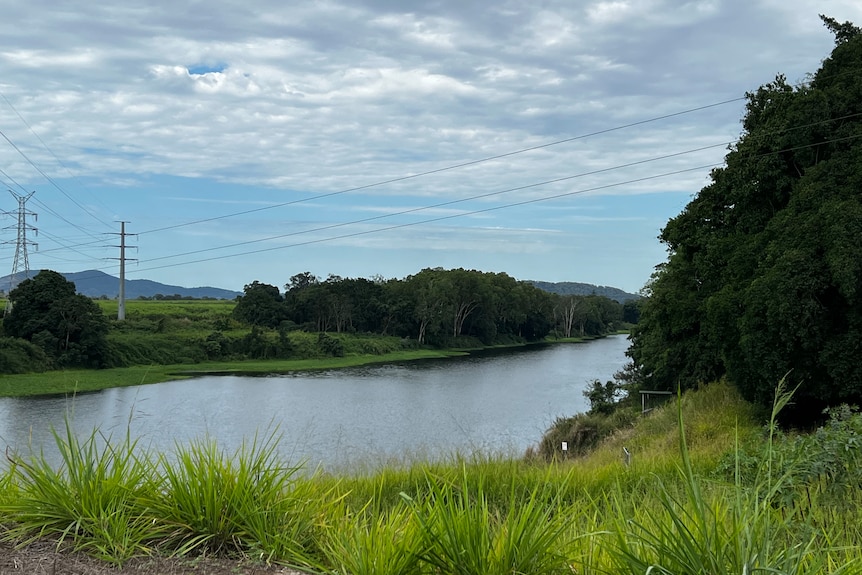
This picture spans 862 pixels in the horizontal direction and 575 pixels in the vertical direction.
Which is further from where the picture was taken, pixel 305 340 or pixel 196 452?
pixel 305 340

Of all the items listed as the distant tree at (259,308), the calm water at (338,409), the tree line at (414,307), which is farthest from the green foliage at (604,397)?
the distant tree at (259,308)

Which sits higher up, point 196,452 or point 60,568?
point 196,452

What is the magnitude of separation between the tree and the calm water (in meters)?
7.32

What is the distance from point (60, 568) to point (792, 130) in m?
18.3

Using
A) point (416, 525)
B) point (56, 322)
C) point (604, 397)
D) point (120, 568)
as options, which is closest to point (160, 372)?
point (56, 322)

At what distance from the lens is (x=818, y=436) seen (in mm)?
6441

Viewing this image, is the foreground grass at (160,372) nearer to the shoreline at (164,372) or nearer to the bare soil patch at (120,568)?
the shoreline at (164,372)

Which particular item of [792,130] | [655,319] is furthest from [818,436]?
[655,319]

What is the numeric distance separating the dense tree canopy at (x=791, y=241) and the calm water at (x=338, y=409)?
20.6ft

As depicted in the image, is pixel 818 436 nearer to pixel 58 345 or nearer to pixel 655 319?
pixel 655 319

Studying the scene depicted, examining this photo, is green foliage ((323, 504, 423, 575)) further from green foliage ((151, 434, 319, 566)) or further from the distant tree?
the distant tree

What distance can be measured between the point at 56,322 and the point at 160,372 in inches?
285

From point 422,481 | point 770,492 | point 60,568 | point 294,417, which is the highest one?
point 770,492

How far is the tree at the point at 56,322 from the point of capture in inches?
1813
